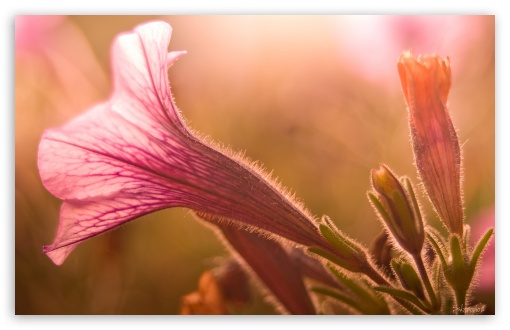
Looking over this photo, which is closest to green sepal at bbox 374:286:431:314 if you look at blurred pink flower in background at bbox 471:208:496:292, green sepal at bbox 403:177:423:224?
green sepal at bbox 403:177:423:224

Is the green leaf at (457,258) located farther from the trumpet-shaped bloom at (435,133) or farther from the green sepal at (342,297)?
the green sepal at (342,297)

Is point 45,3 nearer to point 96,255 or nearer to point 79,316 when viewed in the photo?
point 96,255

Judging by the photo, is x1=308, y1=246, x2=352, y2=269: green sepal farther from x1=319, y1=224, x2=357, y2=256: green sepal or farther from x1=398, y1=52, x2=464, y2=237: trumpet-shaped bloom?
x1=398, y1=52, x2=464, y2=237: trumpet-shaped bloom

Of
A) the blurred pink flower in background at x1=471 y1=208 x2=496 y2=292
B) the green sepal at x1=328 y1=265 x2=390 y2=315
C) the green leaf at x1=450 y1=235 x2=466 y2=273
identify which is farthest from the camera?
the blurred pink flower in background at x1=471 y1=208 x2=496 y2=292

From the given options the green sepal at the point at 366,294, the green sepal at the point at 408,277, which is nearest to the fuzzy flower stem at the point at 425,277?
the green sepal at the point at 408,277

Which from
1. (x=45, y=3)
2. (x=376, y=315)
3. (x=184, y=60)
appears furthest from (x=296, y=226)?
(x=45, y=3)

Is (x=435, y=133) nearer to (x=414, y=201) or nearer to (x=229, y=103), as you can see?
(x=414, y=201)
